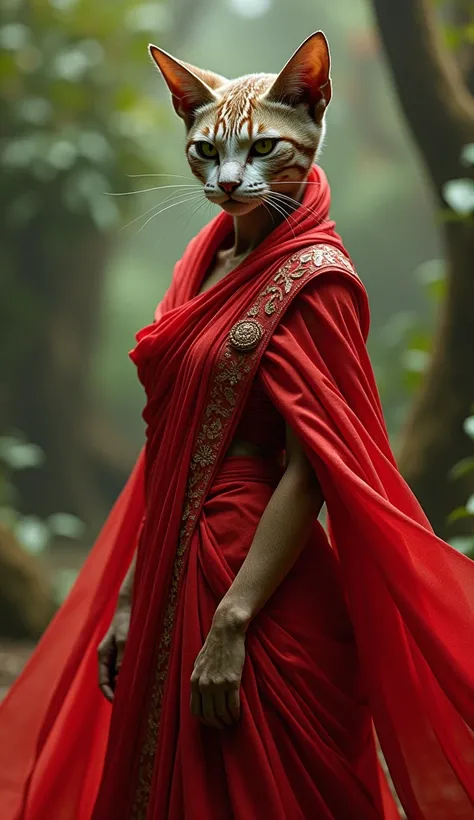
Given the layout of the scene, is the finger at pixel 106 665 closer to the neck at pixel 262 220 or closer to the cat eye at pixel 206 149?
the neck at pixel 262 220

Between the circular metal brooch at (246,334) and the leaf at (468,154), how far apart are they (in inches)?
49.5

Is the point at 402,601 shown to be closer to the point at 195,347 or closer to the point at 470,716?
the point at 470,716

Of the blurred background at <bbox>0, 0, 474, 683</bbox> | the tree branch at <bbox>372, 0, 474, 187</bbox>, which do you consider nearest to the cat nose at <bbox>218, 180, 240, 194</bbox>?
the tree branch at <bbox>372, 0, 474, 187</bbox>

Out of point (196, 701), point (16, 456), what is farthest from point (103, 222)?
point (196, 701)

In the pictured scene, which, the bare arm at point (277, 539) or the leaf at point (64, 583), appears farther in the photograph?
the leaf at point (64, 583)

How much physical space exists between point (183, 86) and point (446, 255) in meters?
1.39

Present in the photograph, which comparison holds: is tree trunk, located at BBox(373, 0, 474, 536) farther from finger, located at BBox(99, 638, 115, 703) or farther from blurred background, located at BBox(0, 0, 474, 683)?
blurred background, located at BBox(0, 0, 474, 683)

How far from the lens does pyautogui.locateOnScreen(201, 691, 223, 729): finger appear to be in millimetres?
1462

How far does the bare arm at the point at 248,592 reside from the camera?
1457 mm

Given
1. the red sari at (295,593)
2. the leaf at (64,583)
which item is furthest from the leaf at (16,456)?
the red sari at (295,593)

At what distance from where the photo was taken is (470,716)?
142 centimetres

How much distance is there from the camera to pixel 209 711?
147 centimetres

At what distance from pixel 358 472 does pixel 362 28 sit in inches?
221

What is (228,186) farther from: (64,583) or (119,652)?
(64,583)
